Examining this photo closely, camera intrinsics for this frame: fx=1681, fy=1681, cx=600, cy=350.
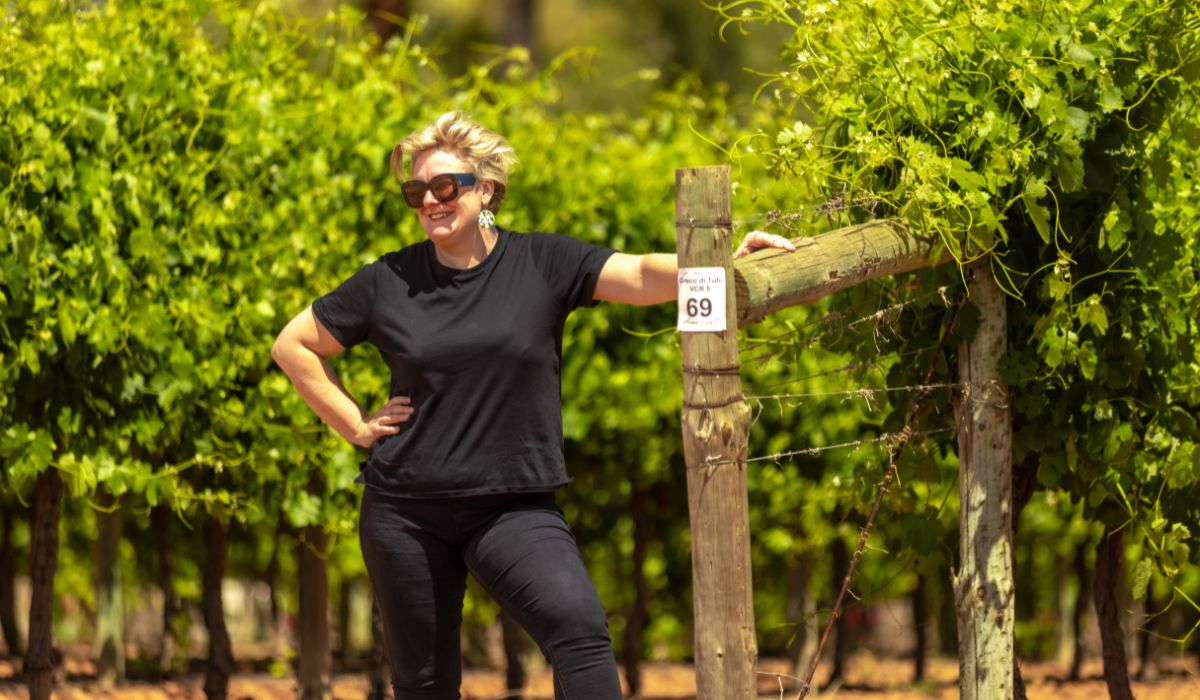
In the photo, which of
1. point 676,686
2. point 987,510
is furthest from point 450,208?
point 676,686

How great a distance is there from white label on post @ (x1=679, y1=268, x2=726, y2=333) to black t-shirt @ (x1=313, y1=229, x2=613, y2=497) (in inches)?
18.7

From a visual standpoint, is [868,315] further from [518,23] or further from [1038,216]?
[518,23]

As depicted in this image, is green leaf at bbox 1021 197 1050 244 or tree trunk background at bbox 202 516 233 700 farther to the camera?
tree trunk background at bbox 202 516 233 700

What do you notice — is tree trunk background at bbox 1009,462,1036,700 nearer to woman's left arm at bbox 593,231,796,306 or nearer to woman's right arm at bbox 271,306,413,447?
woman's left arm at bbox 593,231,796,306

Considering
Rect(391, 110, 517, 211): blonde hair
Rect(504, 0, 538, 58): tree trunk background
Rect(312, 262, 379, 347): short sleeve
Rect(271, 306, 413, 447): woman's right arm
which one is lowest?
Rect(271, 306, 413, 447): woman's right arm

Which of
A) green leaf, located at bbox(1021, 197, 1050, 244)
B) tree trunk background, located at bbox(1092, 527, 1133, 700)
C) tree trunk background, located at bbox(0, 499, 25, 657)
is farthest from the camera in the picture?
tree trunk background, located at bbox(0, 499, 25, 657)

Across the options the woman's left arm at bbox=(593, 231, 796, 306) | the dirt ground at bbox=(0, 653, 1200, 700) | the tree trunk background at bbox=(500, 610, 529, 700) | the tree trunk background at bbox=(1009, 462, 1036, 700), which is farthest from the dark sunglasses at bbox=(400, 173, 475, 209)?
the tree trunk background at bbox=(500, 610, 529, 700)

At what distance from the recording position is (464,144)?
4.21m

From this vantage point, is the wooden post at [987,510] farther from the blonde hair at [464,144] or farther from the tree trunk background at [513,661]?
the tree trunk background at [513,661]

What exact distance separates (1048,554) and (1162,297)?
847 cm

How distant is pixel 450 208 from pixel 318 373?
61 cm

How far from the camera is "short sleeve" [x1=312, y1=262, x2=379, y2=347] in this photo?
427cm

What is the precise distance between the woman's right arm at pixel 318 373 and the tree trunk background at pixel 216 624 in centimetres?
342

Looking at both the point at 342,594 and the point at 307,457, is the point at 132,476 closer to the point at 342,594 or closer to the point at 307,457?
the point at 307,457
